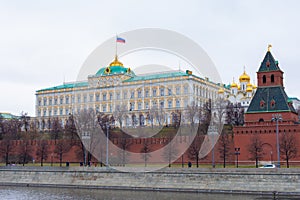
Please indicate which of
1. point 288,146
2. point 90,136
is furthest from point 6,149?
point 288,146

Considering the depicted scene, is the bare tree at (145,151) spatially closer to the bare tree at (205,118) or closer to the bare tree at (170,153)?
the bare tree at (170,153)

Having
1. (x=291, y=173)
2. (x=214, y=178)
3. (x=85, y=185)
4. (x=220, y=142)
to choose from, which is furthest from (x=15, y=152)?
(x=291, y=173)

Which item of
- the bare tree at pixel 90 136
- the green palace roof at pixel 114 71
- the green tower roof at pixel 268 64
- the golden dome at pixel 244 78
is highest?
the green palace roof at pixel 114 71

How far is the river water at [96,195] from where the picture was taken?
36194mm

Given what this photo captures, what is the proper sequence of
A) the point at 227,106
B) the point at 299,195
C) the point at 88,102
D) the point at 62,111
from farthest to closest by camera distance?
the point at 62,111
the point at 88,102
the point at 227,106
the point at 299,195

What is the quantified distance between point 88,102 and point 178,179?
59966 millimetres

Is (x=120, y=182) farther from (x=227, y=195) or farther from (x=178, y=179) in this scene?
(x=227, y=195)

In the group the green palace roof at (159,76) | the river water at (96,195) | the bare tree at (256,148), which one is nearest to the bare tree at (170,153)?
the bare tree at (256,148)

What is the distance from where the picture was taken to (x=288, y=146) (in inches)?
1778

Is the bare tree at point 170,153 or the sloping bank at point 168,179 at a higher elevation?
the bare tree at point 170,153

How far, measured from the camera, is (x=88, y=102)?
3846 inches

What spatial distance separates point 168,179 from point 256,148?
1089 cm

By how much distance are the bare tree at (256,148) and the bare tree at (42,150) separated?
25526mm

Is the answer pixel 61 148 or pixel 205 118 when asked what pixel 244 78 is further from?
pixel 61 148
